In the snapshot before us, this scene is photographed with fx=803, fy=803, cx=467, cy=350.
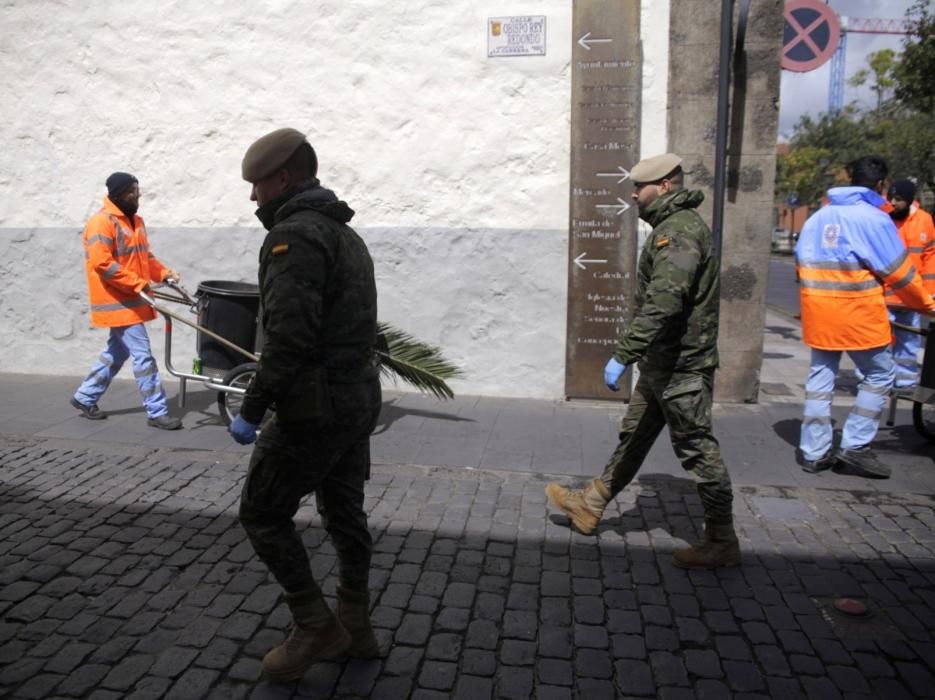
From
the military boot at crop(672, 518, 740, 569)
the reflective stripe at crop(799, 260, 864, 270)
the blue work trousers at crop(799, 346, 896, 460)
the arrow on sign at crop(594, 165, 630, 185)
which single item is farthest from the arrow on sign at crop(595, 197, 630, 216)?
the military boot at crop(672, 518, 740, 569)

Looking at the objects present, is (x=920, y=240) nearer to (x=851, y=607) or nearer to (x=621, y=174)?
(x=621, y=174)

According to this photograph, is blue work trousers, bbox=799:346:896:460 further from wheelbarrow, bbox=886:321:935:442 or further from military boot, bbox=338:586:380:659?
military boot, bbox=338:586:380:659

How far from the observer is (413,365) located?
6395 millimetres

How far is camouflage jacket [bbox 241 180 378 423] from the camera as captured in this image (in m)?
2.62

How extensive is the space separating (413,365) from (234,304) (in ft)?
4.80

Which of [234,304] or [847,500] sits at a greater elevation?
[234,304]

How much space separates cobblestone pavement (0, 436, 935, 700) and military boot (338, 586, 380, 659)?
5 cm

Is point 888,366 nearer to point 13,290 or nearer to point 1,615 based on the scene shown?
point 1,615

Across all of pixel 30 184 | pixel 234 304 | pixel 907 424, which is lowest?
pixel 907 424

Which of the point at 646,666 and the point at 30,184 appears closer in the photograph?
the point at 646,666

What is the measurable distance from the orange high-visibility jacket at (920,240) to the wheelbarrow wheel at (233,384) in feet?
17.6

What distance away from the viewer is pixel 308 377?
107 inches

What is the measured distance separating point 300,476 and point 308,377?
1.22 feet

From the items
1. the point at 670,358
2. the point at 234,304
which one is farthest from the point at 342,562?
the point at 234,304
